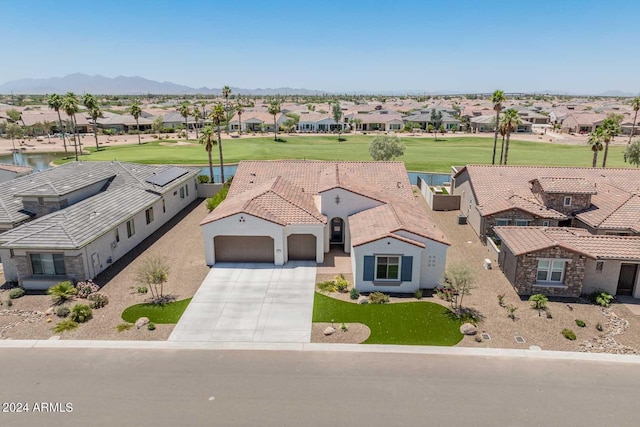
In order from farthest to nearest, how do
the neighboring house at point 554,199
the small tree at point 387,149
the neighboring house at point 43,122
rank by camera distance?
the neighboring house at point 43,122 → the small tree at point 387,149 → the neighboring house at point 554,199

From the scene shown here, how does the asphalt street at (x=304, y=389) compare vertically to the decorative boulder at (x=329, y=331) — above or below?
below

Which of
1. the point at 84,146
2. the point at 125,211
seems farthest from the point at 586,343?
Result: the point at 84,146

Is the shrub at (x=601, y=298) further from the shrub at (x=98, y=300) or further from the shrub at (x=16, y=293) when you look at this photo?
the shrub at (x=16, y=293)

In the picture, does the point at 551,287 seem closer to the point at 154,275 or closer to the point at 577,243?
the point at 577,243

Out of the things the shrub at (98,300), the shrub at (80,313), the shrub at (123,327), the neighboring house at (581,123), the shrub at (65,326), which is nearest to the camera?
the shrub at (65,326)

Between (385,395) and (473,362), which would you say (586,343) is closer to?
(473,362)

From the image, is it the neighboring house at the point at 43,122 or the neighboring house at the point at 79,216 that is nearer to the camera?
the neighboring house at the point at 79,216

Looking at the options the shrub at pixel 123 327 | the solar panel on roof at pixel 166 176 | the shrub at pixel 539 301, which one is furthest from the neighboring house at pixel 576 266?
the solar panel on roof at pixel 166 176
